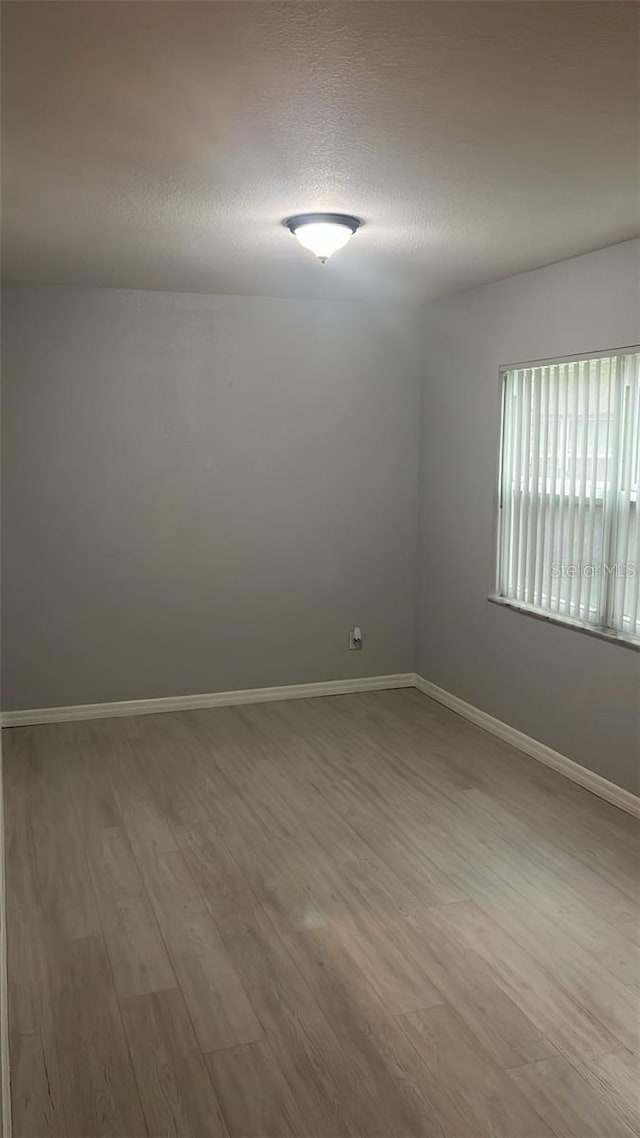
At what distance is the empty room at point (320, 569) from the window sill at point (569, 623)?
5cm

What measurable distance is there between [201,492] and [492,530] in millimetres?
1728

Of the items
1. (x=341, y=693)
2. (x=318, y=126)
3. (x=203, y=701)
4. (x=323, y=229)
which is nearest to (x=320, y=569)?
(x=341, y=693)

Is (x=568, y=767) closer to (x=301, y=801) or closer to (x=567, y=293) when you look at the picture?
(x=301, y=801)

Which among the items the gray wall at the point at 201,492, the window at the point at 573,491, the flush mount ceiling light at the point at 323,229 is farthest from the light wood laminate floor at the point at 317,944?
the flush mount ceiling light at the point at 323,229

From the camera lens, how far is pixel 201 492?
5.44m

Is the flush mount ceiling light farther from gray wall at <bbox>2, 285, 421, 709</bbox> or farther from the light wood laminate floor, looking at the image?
the light wood laminate floor

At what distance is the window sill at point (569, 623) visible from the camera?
13.1 feet

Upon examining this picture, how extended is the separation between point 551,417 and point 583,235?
0.96 m

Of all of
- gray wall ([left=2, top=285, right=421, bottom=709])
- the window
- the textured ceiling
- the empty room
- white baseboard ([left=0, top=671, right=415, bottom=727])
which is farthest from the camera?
white baseboard ([left=0, top=671, right=415, bottom=727])

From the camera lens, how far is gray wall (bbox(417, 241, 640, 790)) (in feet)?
13.3

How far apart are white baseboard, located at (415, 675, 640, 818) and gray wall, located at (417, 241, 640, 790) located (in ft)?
0.14

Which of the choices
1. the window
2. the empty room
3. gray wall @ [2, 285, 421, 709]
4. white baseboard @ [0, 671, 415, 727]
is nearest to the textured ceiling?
the empty room

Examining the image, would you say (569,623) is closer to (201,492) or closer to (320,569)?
(320,569)

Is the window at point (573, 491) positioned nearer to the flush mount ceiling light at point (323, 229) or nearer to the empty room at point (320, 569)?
the empty room at point (320, 569)
